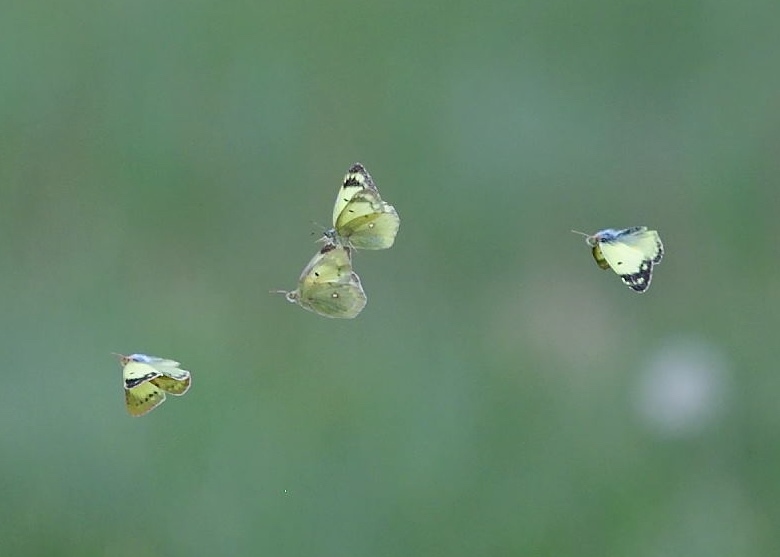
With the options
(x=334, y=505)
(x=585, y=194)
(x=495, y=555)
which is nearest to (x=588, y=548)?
(x=495, y=555)

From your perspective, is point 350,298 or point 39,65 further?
point 39,65

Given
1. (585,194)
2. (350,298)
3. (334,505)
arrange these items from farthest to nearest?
(585,194), (334,505), (350,298)

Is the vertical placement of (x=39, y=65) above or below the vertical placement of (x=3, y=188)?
above

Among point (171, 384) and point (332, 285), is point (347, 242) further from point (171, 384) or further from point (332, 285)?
point (171, 384)

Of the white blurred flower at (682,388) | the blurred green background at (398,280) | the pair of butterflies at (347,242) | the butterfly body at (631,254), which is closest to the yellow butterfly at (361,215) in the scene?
the pair of butterflies at (347,242)

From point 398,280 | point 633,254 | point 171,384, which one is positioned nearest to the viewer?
point 633,254

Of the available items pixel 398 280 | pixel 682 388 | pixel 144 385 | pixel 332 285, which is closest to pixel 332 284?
pixel 332 285

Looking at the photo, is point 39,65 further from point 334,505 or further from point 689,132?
point 689,132
